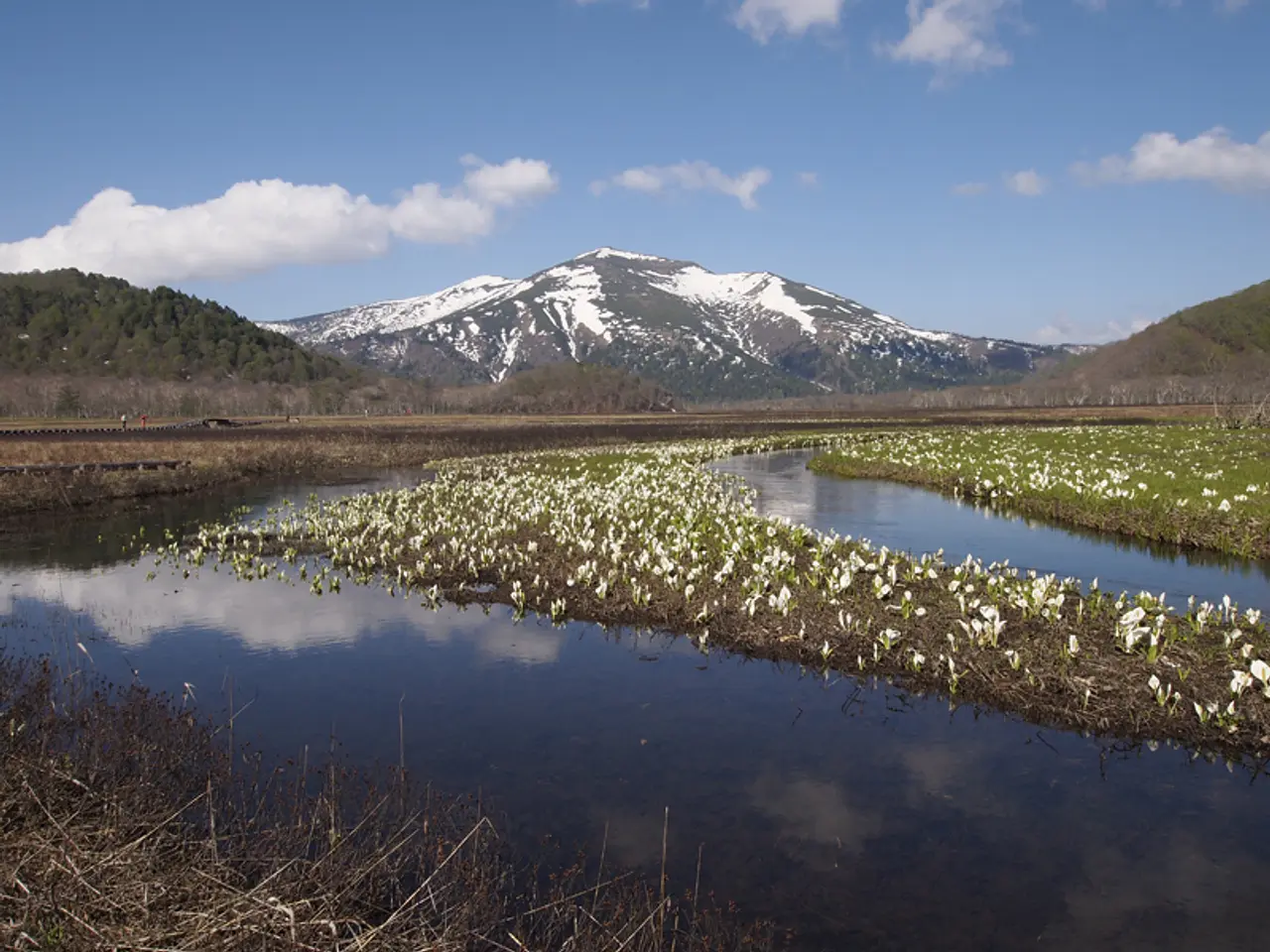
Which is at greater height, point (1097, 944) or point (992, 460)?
point (992, 460)

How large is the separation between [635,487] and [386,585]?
13.1m

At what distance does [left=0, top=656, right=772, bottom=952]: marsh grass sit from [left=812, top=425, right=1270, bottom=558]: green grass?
2092 cm

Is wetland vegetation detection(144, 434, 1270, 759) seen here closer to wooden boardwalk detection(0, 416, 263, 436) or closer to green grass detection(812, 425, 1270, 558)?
green grass detection(812, 425, 1270, 558)

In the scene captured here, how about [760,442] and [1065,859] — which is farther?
[760,442]

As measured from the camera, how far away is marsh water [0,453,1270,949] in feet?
25.1

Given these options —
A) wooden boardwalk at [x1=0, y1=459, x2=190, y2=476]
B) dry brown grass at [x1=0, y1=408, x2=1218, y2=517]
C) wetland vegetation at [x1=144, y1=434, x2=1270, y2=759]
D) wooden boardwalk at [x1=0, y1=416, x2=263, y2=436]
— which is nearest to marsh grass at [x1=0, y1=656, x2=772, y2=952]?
wetland vegetation at [x1=144, y1=434, x2=1270, y2=759]

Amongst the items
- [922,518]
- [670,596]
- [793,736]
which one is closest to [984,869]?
[793,736]

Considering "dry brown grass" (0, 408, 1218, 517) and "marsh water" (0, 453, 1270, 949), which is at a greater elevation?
"dry brown grass" (0, 408, 1218, 517)

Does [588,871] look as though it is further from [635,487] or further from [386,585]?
[635,487]

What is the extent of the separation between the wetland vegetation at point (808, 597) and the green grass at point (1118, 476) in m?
7.48

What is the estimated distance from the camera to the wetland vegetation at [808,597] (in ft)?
38.3

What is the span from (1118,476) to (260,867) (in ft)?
93.3

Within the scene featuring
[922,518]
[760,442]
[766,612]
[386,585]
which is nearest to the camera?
[766,612]

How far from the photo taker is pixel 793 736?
439 inches
